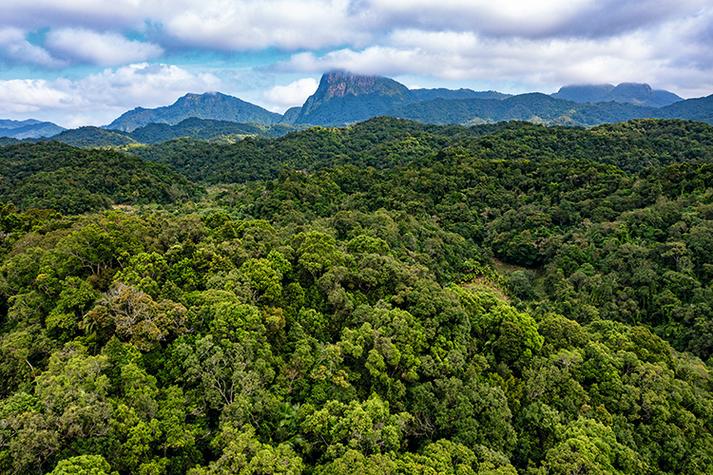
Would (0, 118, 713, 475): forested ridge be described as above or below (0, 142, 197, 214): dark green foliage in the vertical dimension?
below

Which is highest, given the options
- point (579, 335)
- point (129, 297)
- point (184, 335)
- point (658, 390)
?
point (129, 297)

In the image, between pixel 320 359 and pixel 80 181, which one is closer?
pixel 320 359

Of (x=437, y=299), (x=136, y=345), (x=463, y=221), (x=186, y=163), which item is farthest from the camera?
(x=186, y=163)

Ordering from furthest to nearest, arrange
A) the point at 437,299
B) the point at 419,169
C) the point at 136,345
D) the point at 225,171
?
1. the point at 225,171
2. the point at 419,169
3. the point at 437,299
4. the point at 136,345

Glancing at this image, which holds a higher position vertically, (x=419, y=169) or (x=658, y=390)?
(x=419, y=169)

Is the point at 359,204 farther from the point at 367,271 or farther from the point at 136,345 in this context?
the point at 136,345

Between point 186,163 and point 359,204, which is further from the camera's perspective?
point 186,163

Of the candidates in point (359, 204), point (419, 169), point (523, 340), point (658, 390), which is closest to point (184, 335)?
point (523, 340)

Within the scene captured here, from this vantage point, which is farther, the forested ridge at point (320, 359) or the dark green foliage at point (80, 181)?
the dark green foliage at point (80, 181)

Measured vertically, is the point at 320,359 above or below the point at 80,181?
below

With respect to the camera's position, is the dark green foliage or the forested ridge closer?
the forested ridge

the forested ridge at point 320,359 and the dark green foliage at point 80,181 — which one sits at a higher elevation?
the dark green foliage at point 80,181
